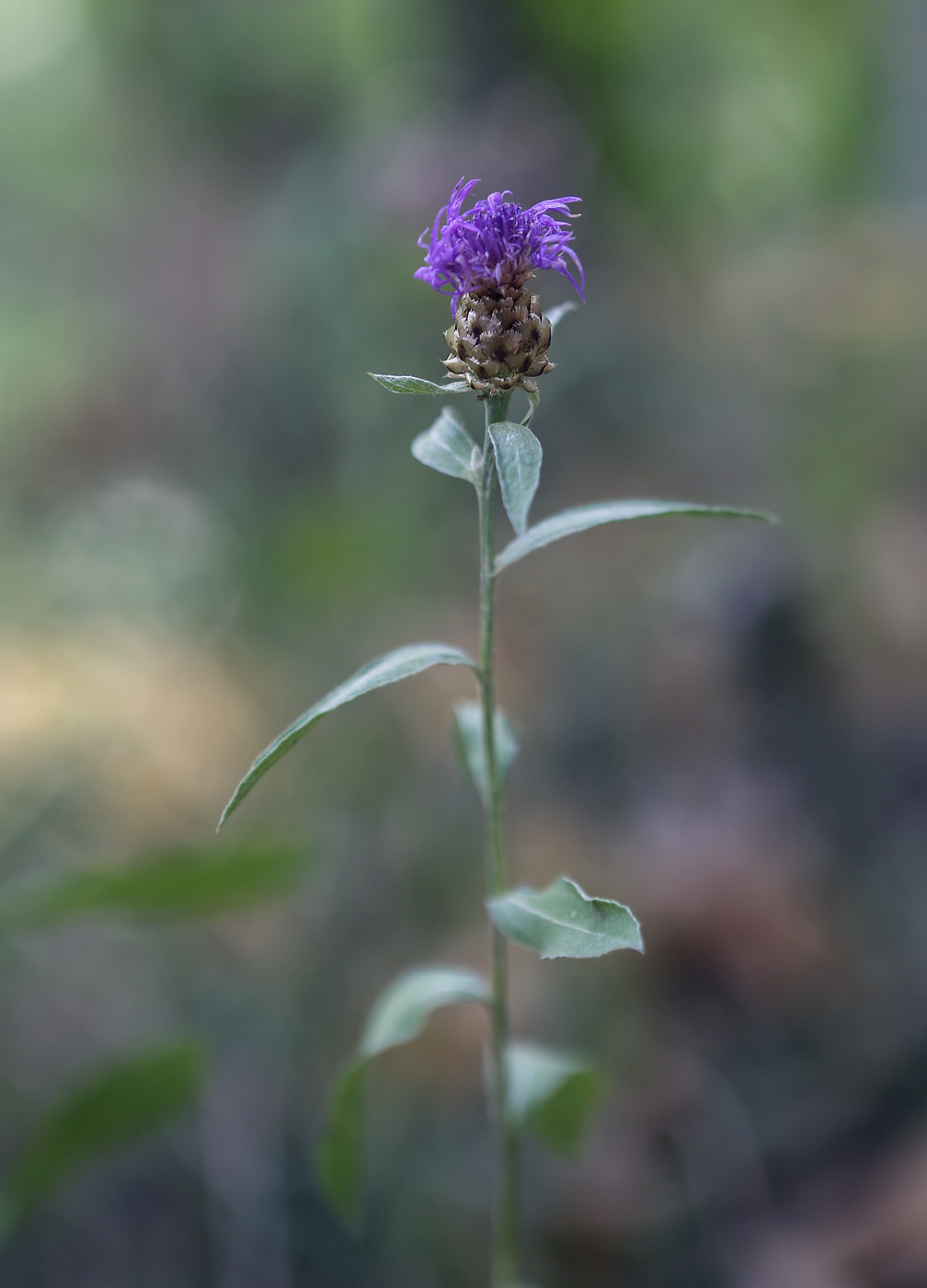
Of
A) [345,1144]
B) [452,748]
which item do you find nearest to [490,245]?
[345,1144]

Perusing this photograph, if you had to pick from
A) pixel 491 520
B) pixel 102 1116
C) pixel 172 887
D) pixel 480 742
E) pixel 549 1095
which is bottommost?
pixel 102 1116

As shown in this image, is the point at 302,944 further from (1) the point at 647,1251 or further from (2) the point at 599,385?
(2) the point at 599,385

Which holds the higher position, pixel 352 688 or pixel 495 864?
pixel 352 688

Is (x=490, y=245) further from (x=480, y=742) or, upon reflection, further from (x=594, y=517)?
(x=480, y=742)

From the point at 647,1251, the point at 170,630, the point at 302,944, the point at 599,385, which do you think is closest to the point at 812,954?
the point at 647,1251

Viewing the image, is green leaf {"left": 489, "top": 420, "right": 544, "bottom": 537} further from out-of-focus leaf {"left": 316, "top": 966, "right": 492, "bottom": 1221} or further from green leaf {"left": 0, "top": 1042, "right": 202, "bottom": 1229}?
green leaf {"left": 0, "top": 1042, "right": 202, "bottom": 1229}

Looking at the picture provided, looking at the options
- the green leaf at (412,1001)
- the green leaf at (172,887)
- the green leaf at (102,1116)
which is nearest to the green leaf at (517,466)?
the green leaf at (412,1001)

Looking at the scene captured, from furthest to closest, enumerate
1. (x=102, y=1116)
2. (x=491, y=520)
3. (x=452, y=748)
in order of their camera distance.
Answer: (x=452, y=748), (x=102, y=1116), (x=491, y=520)

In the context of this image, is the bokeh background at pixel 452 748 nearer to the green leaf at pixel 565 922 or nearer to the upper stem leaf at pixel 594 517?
the green leaf at pixel 565 922

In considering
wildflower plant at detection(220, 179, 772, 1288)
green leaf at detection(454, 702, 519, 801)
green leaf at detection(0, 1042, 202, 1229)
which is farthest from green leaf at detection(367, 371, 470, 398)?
green leaf at detection(0, 1042, 202, 1229)
